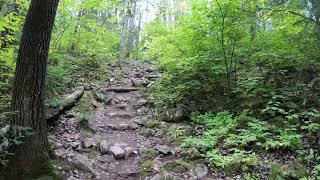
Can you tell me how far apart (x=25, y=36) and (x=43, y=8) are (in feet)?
1.85

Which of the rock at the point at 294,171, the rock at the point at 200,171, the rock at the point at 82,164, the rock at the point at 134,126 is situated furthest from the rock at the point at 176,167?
the rock at the point at 134,126

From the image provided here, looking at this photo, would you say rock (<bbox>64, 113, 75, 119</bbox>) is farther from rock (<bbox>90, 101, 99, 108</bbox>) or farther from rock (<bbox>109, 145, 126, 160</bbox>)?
rock (<bbox>109, 145, 126, 160</bbox>)

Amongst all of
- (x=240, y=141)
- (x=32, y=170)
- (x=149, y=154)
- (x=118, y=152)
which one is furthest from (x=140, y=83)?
(x=32, y=170)

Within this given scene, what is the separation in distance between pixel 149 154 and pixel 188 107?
257 cm

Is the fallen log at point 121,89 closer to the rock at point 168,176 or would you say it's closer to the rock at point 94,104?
the rock at point 94,104

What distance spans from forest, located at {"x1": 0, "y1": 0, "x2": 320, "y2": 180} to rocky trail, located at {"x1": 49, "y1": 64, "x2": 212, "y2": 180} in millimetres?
30

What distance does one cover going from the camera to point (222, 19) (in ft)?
24.1

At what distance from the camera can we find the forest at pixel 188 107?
14.3 ft

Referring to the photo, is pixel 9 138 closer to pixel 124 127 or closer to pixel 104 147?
pixel 104 147

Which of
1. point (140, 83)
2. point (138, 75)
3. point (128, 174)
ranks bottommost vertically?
point (128, 174)

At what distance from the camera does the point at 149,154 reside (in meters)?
6.02

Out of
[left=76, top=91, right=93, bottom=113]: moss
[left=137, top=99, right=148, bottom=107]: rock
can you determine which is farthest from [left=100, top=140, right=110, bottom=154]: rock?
[left=137, top=99, right=148, bottom=107]: rock

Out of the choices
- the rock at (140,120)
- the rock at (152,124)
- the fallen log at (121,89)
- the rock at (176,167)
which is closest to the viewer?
the rock at (176,167)

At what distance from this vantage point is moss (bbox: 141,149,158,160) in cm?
593
